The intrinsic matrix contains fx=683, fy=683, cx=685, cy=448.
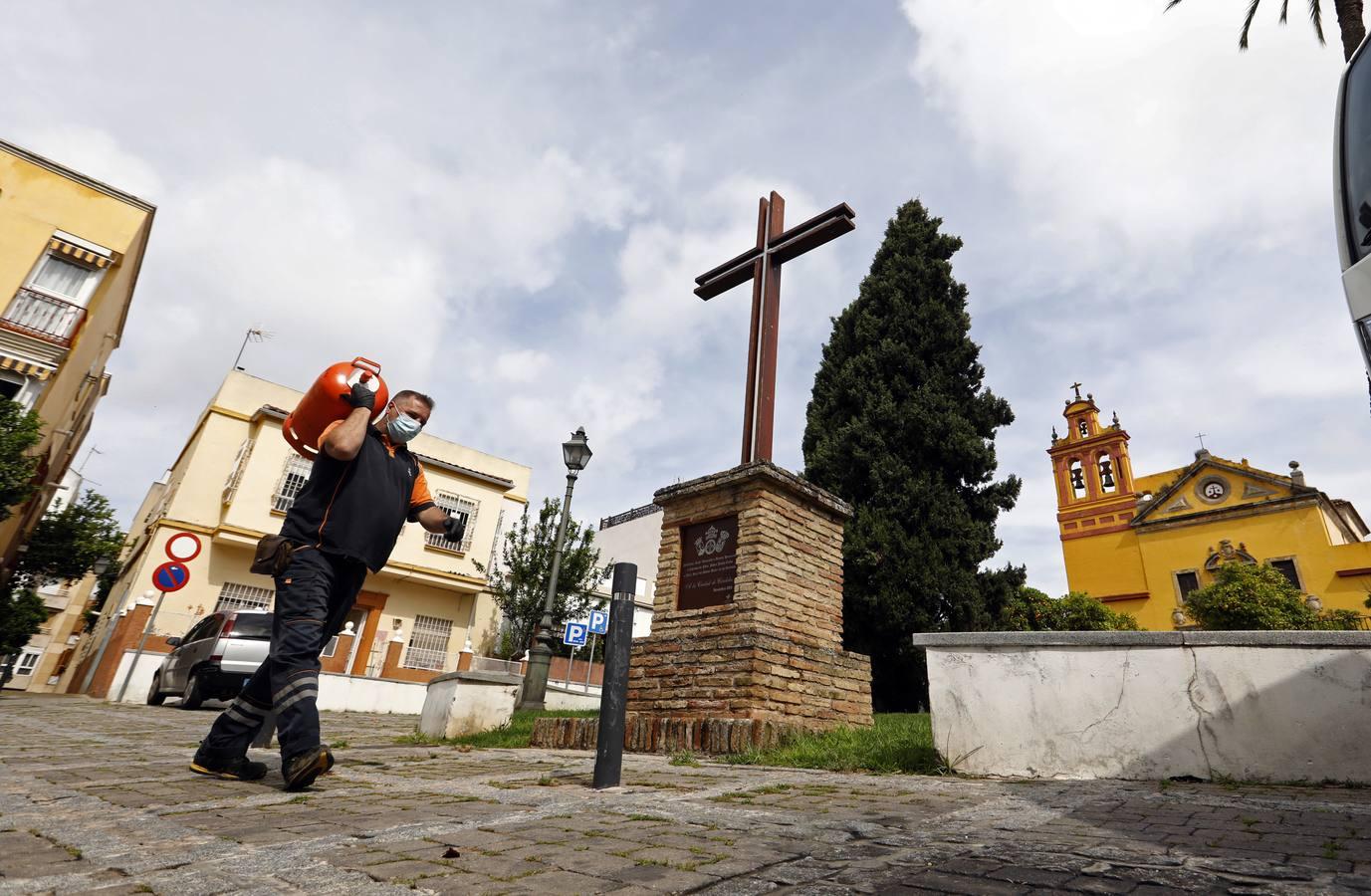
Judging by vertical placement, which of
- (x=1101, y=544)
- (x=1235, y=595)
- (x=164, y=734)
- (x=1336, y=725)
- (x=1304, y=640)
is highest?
(x=1101, y=544)

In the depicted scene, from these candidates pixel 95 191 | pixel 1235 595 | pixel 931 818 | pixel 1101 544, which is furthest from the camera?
pixel 1101 544

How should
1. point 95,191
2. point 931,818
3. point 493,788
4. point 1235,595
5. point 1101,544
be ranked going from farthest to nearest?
point 1101,544
point 1235,595
point 95,191
point 493,788
point 931,818

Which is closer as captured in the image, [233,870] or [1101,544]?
[233,870]

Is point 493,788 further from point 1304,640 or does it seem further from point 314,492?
point 1304,640

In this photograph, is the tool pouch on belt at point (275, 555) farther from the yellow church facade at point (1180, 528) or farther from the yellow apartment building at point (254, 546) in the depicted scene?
the yellow church facade at point (1180, 528)

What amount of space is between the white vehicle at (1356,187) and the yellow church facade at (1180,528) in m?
30.4

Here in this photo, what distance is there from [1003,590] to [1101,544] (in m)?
22.2

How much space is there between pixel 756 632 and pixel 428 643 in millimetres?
18353

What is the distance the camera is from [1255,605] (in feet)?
67.9

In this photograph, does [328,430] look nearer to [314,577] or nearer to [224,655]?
[314,577]

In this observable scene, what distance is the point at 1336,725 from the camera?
12.1ft

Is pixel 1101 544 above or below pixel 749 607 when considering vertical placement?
above

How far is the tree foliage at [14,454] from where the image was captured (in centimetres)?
1133

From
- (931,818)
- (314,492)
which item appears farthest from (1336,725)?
(314,492)
